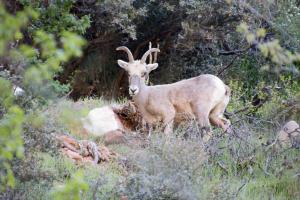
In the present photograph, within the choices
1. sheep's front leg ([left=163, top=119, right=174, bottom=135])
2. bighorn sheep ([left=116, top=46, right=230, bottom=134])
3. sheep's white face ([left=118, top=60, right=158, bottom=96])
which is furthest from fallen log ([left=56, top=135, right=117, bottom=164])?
sheep's white face ([left=118, top=60, right=158, bottom=96])

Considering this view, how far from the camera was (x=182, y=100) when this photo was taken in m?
12.2

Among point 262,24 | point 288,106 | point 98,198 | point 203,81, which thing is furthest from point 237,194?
Answer: point 262,24

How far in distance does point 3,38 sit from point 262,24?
13.4 meters

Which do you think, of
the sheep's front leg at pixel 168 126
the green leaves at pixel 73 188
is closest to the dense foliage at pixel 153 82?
the green leaves at pixel 73 188

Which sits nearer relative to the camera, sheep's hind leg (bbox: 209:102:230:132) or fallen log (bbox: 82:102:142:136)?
fallen log (bbox: 82:102:142:136)

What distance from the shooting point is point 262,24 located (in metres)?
16.7

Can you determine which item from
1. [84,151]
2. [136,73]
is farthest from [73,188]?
[136,73]

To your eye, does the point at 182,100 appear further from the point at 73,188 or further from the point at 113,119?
the point at 73,188

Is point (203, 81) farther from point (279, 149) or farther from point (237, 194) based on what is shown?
point (237, 194)

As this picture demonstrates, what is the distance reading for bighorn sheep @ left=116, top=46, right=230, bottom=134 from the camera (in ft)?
39.4

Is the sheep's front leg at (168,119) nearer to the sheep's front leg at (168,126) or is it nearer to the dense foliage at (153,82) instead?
the sheep's front leg at (168,126)

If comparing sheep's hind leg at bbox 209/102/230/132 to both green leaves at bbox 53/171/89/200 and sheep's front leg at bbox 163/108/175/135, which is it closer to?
sheep's front leg at bbox 163/108/175/135

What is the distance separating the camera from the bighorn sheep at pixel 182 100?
39.4 ft

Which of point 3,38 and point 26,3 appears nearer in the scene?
point 3,38
